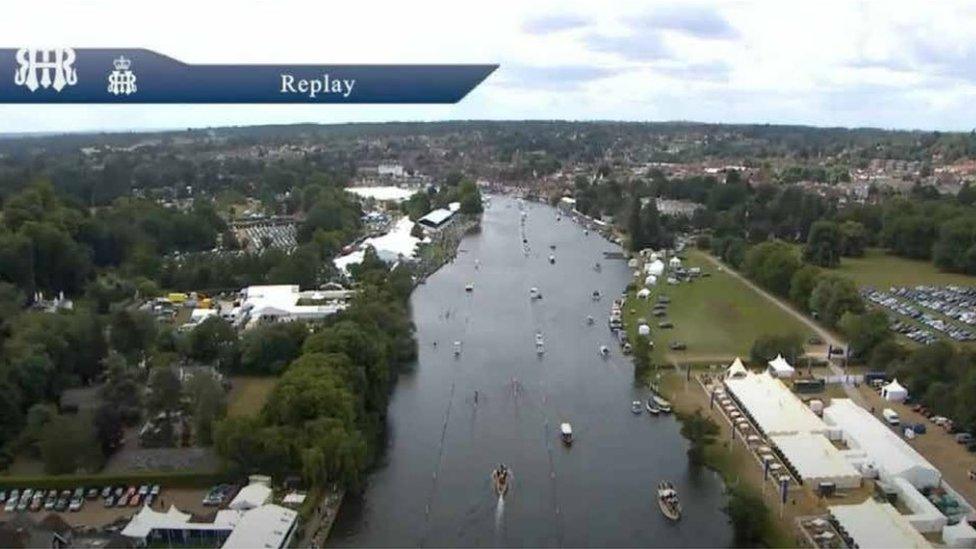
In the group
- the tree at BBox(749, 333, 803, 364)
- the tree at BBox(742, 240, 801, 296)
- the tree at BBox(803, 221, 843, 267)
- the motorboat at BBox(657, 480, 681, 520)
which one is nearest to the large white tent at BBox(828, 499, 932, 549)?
the motorboat at BBox(657, 480, 681, 520)

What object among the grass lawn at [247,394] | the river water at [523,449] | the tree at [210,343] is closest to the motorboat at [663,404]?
the river water at [523,449]

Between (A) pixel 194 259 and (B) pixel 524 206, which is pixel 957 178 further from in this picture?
(A) pixel 194 259

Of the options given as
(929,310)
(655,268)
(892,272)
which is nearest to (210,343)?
(655,268)

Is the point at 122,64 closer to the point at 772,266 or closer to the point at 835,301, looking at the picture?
the point at 835,301

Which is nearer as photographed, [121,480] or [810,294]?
[121,480]

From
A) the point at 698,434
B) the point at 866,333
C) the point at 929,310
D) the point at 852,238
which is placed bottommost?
the point at 698,434

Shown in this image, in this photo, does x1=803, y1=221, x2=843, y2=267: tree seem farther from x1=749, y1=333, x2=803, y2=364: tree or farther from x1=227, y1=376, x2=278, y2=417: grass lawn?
x1=227, y1=376, x2=278, y2=417: grass lawn

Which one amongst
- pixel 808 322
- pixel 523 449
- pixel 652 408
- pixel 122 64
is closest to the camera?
pixel 122 64
